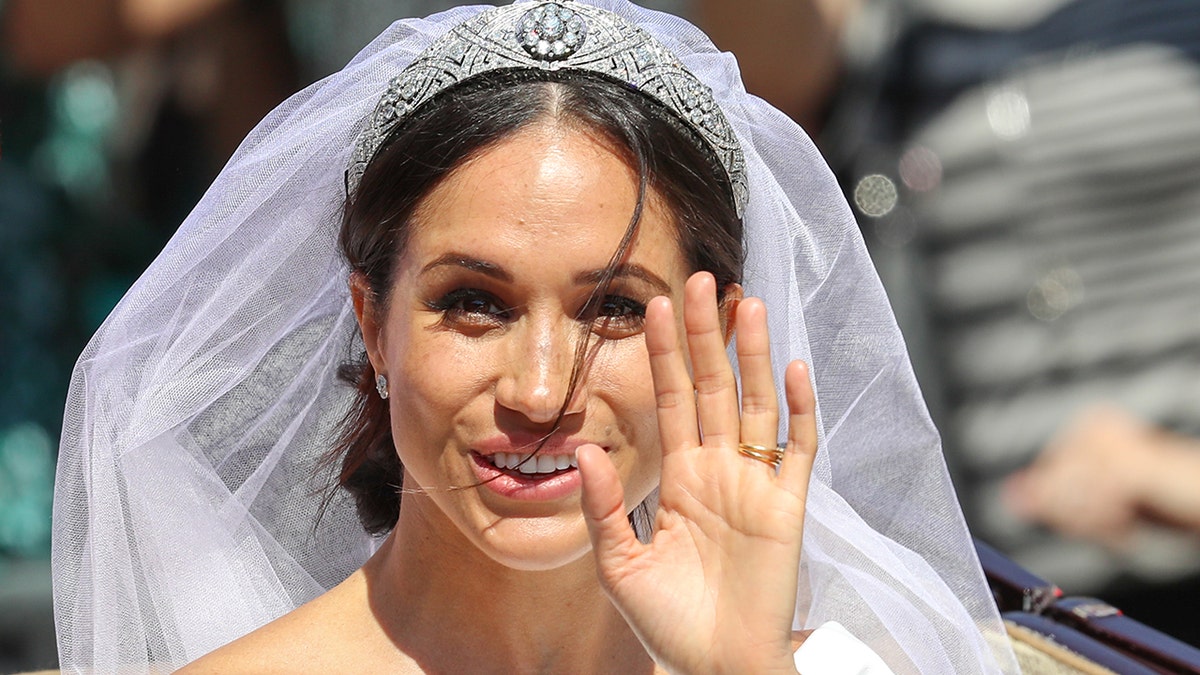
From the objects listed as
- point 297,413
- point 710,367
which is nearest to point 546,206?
point 710,367

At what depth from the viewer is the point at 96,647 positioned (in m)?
2.39

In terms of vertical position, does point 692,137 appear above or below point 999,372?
above

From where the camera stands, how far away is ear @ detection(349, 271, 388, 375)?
7.82 ft

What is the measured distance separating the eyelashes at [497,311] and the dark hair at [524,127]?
0.05 meters

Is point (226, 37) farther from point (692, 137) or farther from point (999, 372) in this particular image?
point (999, 372)

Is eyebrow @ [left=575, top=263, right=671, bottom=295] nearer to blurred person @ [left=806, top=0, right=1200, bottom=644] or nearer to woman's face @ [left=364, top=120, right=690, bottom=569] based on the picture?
woman's face @ [left=364, top=120, right=690, bottom=569]

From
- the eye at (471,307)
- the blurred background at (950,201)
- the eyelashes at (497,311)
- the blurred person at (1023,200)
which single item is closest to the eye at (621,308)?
the eyelashes at (497,311)

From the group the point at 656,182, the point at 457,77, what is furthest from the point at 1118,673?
the point at 457,77

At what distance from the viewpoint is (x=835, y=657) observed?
2.27 meters

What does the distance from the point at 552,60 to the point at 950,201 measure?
2313mm

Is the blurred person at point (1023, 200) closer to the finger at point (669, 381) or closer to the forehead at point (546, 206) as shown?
the forehead at point (546, 206)

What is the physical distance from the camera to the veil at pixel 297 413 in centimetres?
244

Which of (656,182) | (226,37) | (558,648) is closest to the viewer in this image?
(656,182)

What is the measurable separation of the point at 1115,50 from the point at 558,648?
273 centimetres
